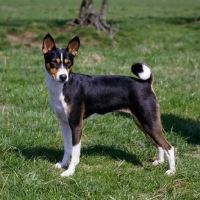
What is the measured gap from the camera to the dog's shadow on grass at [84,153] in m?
5.93

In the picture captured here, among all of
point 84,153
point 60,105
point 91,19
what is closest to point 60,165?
point 84,153

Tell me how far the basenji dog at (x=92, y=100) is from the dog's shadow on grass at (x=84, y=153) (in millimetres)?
317

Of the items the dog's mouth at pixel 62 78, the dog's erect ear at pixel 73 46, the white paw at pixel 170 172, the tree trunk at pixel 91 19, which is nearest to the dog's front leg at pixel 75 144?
the dog's mouth at pixel 62 78

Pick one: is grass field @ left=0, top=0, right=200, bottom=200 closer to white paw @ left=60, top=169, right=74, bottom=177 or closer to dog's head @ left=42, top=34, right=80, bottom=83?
white paw @ left=60, top=169, right=74, bottom=177

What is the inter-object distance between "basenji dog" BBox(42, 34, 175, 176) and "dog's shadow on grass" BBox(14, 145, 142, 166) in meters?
0.32

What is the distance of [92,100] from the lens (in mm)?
5629

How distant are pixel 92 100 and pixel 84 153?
0.88 metres

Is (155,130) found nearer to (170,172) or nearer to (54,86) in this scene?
(170,172)

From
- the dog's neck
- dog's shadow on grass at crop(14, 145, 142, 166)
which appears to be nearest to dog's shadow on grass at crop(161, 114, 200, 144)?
dog's shadow on grass at crop(14, 145, 142, 166)

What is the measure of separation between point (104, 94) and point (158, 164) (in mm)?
1126

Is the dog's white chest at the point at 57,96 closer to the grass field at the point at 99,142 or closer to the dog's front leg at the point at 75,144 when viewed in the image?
the dog's front leg at the point at 75,144

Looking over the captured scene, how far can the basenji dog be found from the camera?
544 centimetres

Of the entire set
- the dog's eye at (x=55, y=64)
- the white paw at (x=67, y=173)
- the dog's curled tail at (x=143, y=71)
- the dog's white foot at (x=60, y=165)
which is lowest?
the dog's white foot at (x=60, y=165)

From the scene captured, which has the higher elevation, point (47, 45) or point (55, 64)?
point (47, 45)
